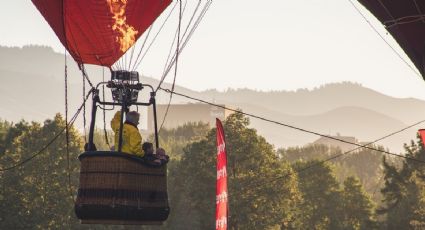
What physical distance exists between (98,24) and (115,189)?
7.21m

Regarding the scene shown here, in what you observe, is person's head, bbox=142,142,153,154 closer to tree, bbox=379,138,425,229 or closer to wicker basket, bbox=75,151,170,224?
wicker basket, bbox=75,151,170,224

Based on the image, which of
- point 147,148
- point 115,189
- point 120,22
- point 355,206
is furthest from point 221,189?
point 355,206

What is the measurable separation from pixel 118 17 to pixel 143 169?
694 cm

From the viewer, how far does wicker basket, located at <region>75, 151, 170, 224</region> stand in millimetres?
16953

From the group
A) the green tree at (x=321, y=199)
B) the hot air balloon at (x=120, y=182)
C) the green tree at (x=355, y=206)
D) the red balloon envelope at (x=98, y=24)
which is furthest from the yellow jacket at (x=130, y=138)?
the green tree at (x=355, y=206)

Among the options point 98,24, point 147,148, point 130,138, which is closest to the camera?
point 130,138

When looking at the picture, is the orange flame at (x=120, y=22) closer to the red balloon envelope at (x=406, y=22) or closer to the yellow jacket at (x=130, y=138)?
the yellow jacket at (x=130, y=138)

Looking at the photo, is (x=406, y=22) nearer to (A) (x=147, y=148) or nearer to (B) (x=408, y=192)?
(A) (x=147, y=148)

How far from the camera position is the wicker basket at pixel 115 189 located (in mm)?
16953

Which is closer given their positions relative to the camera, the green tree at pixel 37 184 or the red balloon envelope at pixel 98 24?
the red balloon envelope at pixel 98 24

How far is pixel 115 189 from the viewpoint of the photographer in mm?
17047

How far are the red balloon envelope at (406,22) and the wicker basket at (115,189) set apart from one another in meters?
11.0

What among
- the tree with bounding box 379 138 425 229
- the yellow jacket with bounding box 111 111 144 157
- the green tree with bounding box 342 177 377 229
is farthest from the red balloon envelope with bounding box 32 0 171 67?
the green tree with bounding box 342 177 377 229

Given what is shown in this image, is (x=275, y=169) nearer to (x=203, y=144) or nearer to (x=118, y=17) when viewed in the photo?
(x=203, y=144)
